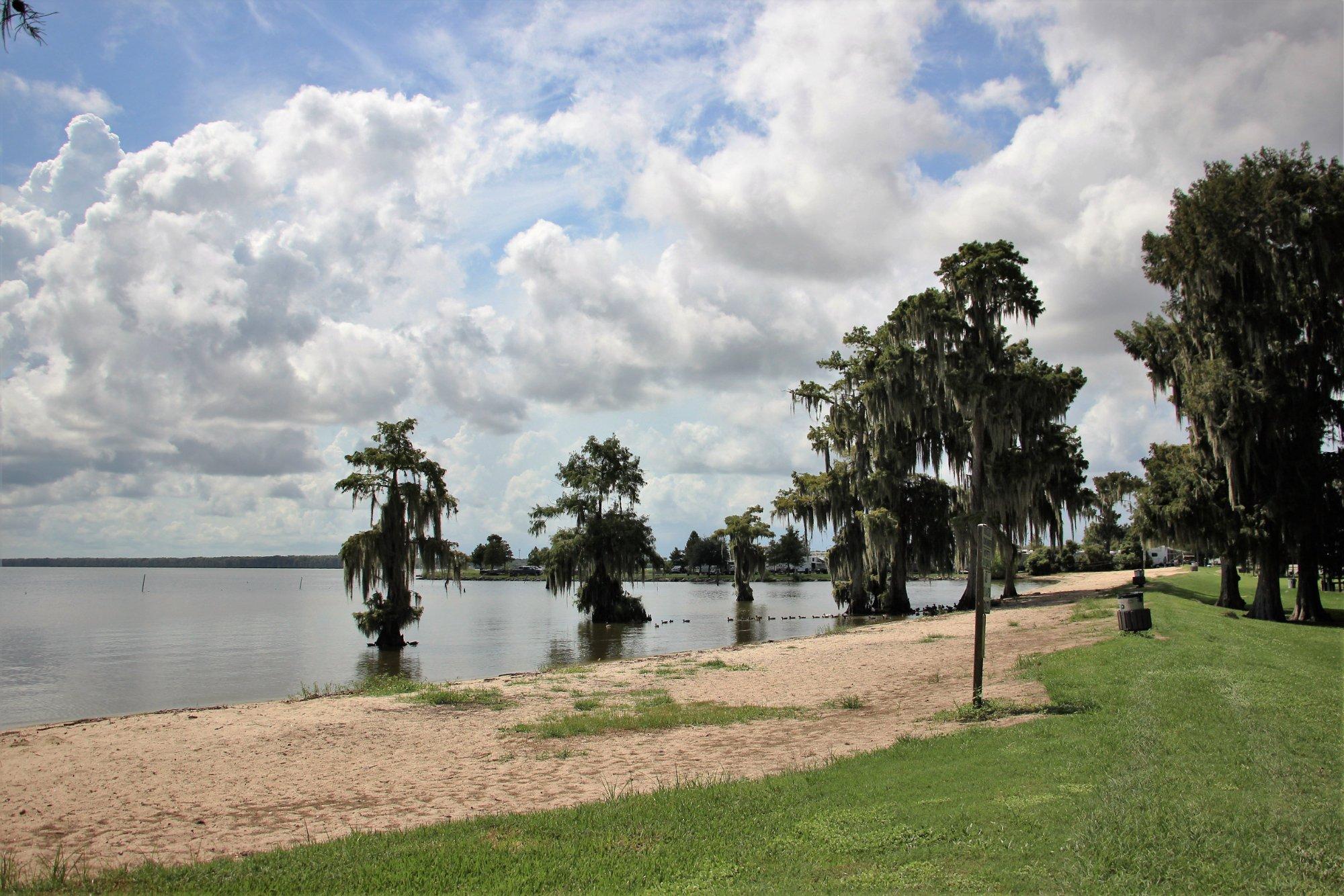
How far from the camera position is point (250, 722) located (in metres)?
12.7

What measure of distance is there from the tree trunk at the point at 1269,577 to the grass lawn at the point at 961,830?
16.5 meters

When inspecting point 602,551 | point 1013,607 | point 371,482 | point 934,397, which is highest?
point 934,397

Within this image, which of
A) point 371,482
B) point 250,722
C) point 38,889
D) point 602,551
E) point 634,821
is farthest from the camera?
point 602,551

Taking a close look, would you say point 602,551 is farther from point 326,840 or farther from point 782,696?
point 326,840

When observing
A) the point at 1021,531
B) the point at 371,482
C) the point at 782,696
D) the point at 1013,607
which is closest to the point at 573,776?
the point at 782,696

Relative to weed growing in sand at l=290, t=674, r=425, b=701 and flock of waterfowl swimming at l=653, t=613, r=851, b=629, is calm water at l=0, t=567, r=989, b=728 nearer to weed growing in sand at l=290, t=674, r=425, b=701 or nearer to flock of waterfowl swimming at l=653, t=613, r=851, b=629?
flock of waterfowl swimming at l=653, t=613, r=851, b=629

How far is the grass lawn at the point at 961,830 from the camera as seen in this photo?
4.81 metres

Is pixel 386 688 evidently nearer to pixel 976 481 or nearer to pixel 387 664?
pixel 387 664

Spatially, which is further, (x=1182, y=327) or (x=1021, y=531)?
(x=1021, y=531)

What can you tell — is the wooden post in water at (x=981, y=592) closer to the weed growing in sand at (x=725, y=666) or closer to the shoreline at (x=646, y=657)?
the weed growing in sand at (x=725, y=666)

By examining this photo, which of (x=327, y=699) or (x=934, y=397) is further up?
(x=934, y=397)

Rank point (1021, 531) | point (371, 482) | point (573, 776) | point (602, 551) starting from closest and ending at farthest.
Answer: point (573, 776), point (371, 482), point (1021, 531), point (602, 551)

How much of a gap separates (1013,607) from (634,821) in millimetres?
28572

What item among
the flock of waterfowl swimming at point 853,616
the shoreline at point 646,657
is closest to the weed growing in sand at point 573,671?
the shoreline at point 646,657
